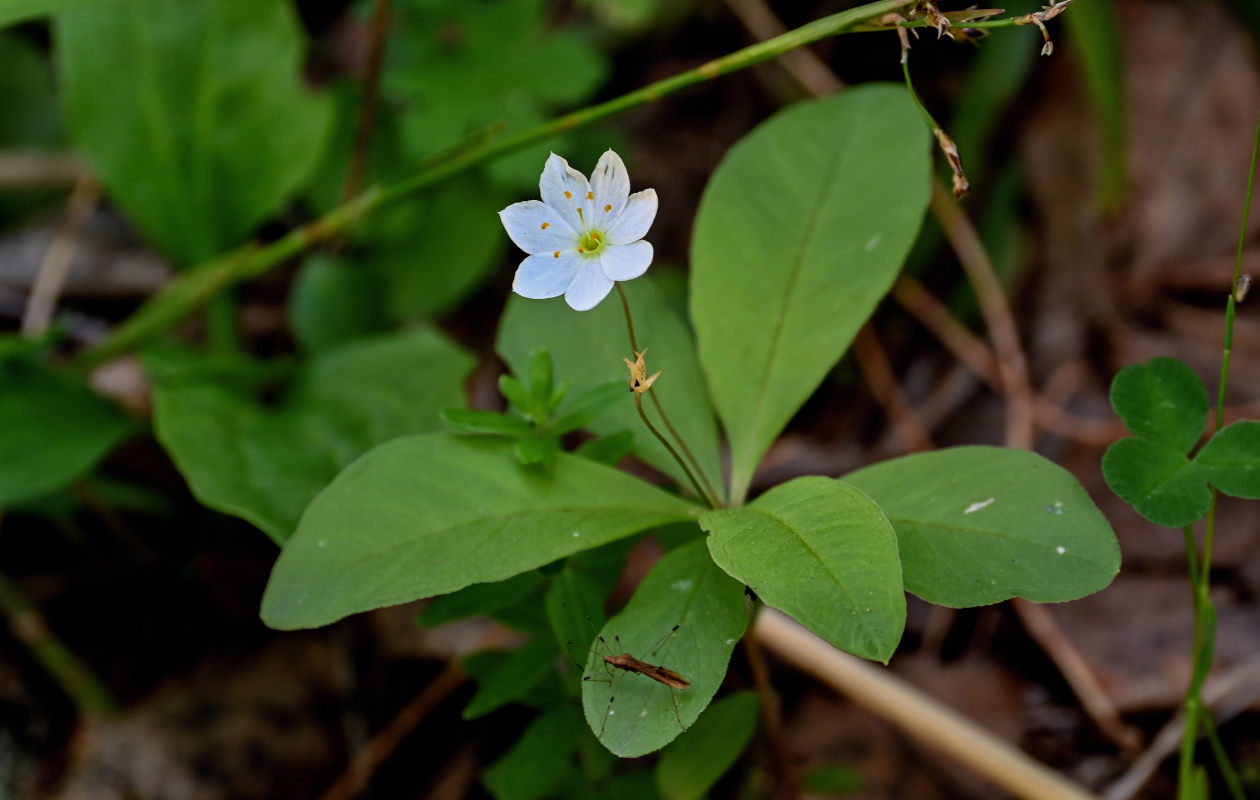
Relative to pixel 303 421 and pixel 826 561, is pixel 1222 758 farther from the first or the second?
pixel 303 421

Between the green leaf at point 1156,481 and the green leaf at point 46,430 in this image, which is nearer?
the green leaf at point 1156,481

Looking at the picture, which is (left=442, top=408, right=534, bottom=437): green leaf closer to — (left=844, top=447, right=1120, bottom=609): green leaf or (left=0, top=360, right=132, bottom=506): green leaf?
(left=844, top=447, right=1120, bottom=609): green leaf

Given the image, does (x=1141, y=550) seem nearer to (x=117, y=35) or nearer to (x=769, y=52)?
(x=769, y=52)

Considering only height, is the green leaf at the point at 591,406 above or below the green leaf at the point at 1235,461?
below

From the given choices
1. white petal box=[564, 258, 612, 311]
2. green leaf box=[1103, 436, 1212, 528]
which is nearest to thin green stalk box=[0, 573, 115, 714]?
white petal box=[564, 258, 612, 311]

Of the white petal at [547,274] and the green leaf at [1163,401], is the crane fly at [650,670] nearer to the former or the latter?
the white petal at [547,274]

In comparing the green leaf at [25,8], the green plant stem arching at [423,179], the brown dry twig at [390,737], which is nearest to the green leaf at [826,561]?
the green plant stem arching at [423,179]
